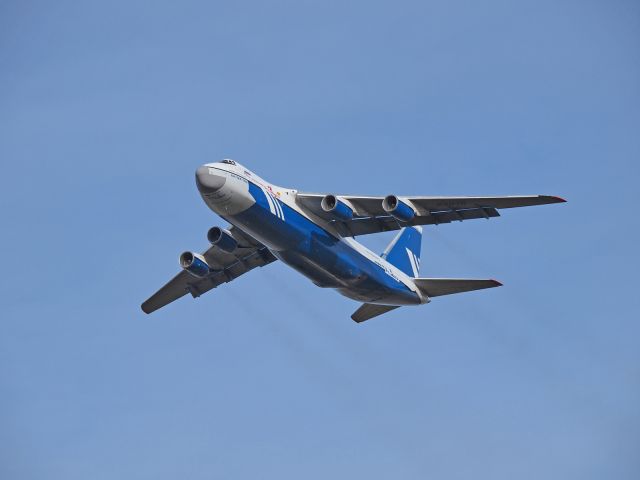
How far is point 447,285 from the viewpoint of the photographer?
146 feet

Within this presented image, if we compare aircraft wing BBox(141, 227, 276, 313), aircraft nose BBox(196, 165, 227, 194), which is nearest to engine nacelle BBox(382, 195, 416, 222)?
aircraft nose BBox(196, 165, 227, 194)

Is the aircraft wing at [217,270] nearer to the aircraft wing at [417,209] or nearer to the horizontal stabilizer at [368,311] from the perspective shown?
the aircraft wing at [417,209]

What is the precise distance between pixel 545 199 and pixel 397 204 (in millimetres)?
4918

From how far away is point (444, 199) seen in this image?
40.8 meters

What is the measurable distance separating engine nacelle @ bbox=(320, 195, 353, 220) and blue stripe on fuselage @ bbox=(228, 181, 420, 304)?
0.90 m

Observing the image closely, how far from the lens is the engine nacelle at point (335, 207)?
40625 mm

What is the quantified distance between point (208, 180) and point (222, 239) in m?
4.72

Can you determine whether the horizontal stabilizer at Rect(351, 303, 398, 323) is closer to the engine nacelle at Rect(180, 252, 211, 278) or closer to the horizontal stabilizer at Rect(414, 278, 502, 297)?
the horizontal stabilizer at Rect(414, 278, 502, 297)

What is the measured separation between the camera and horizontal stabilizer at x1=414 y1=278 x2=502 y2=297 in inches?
1704

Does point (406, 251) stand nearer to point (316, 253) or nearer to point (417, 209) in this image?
point (417, 209)

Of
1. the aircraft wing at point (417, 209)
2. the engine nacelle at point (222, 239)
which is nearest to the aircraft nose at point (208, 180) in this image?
Answer: the aircraft wing at point (417, 209)

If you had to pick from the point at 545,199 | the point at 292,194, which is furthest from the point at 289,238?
the point at 545,199

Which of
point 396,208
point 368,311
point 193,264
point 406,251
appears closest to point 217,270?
point 193,264

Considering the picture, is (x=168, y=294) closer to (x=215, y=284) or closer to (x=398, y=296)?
(x=215, y=284)
